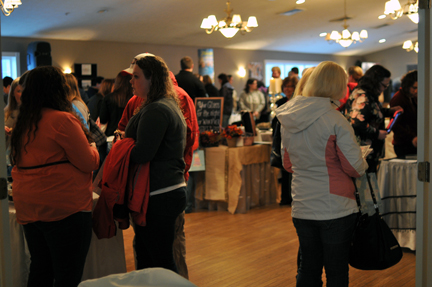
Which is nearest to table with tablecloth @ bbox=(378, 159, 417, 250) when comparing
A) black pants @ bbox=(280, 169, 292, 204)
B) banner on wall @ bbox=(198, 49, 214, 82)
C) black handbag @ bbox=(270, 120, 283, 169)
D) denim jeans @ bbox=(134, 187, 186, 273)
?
black handbag @ bbox=(270, 120, 283, 169)

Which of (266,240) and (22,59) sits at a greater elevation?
(22,59)

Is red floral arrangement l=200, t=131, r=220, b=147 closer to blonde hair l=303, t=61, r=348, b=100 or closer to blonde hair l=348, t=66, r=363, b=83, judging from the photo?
blonde hair l=348, t=66, r=363, b=83

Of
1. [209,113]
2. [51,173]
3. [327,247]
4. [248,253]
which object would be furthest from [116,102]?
[327,247]

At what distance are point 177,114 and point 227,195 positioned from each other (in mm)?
2883

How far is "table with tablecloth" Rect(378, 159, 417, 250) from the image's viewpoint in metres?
3.56

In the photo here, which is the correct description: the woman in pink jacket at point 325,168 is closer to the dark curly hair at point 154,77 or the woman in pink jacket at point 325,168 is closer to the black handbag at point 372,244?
the black handbag at point 372,244

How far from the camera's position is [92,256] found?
2695 mm

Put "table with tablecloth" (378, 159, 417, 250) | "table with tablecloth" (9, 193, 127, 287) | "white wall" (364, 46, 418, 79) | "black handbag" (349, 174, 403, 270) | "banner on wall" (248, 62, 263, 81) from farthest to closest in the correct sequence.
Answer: "white wall" (364, 46, 418, 79) → "banner on wall" (248, 62, 263, 81) → "table with tablecloth" (378, 159, 417, 250) → "table with tablecloth" (9, 193, 127, 287) → "black handbag" (349, 174, 403, 270)

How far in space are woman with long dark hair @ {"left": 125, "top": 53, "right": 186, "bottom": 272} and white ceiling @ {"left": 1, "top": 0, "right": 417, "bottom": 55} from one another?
6.56m

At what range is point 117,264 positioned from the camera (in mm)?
2807

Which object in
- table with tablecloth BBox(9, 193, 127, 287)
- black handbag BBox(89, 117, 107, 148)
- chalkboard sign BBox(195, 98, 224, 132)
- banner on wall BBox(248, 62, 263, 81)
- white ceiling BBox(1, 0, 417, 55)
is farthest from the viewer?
banner on wall BBox(248, 62, 263, 81)

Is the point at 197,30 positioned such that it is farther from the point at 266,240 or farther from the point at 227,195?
the point at 266,240

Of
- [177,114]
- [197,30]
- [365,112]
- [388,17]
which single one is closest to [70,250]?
[177,114]

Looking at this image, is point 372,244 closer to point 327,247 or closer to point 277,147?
point 327,247
